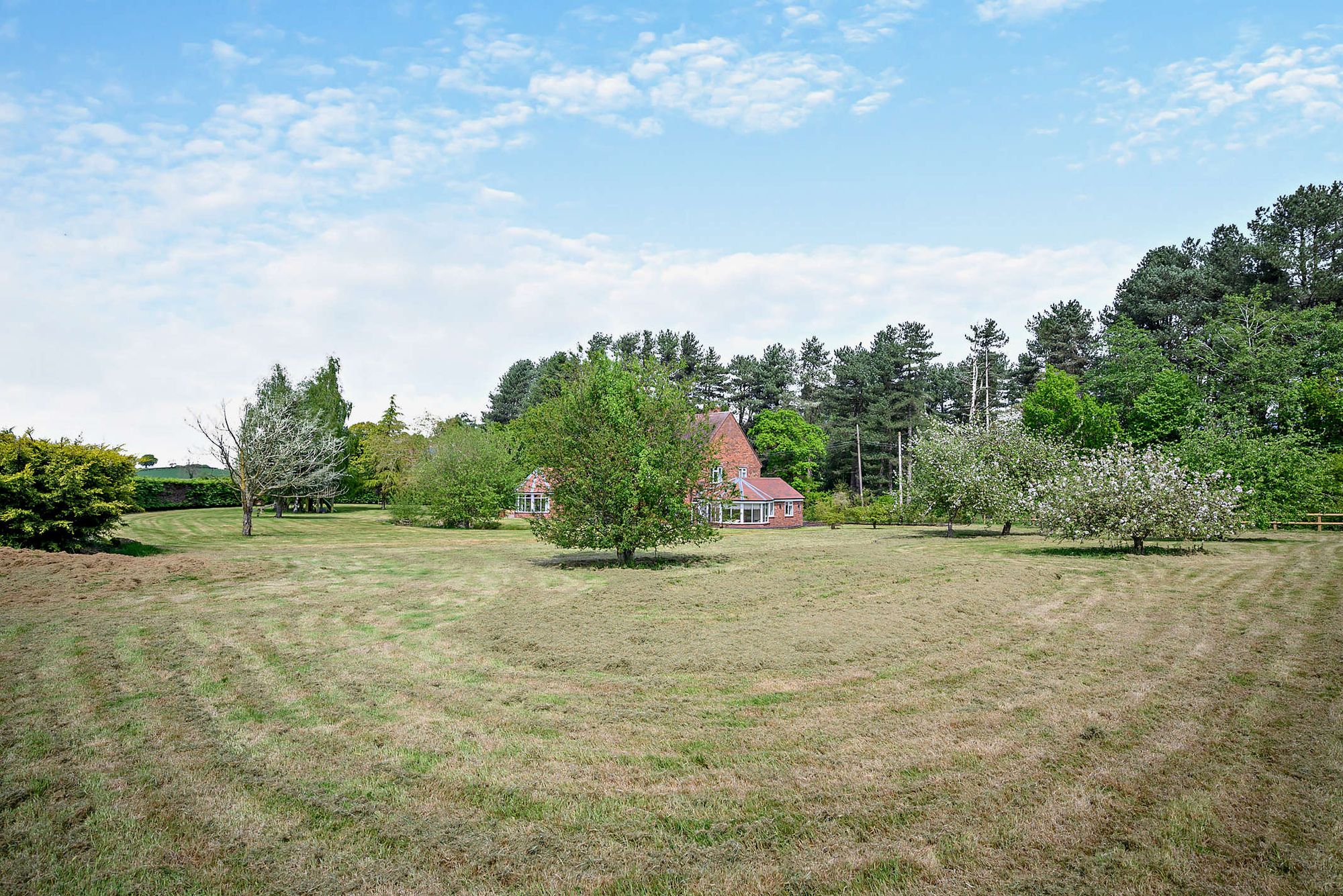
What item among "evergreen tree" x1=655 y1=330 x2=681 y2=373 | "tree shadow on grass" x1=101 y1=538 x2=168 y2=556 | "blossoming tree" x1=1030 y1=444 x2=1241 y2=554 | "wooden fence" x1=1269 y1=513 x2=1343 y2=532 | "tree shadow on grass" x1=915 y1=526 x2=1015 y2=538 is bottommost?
"tree shadow on grass" x1=915 y1=526 x2=1015 y2=538

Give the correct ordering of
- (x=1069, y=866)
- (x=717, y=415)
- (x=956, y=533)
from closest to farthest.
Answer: (x=1069, y=866) → (x=956, y=533) → (x=717, y=415)

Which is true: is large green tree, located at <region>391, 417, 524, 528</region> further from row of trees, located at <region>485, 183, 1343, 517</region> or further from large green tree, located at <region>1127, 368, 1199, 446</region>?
large green tree, located at <region>1127, 368, 1199, 446</region>

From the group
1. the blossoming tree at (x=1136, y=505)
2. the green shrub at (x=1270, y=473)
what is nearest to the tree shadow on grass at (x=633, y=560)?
the blossoming tree at (x=1136, y=505)

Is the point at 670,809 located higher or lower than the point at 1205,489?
lower

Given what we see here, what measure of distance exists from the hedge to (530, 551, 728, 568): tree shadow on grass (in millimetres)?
30407

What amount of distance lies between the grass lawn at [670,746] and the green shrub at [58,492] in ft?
20.4

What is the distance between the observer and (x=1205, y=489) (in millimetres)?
22109

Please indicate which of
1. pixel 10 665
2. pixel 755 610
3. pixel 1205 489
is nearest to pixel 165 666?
pixel 10 665

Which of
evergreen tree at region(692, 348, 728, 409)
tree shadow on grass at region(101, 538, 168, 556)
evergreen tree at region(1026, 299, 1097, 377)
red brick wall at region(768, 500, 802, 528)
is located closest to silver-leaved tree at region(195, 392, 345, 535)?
tree shadow on grass at region(101, 538, 168, 556)

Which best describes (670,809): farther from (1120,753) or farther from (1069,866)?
(1120,753)

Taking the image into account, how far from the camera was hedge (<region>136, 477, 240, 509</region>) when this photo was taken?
43156 mm

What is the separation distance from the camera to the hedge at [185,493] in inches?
1699

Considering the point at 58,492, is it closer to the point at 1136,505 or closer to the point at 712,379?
the point at 1136,505

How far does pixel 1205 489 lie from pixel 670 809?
24.2m
